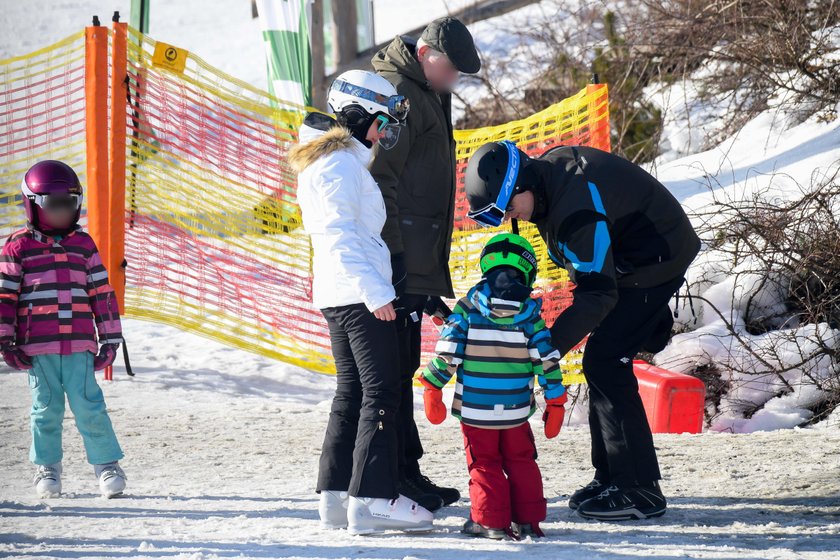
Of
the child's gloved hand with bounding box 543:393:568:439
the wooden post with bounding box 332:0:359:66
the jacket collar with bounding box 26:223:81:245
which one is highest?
the wooden post with bounding box 332:0:359:66

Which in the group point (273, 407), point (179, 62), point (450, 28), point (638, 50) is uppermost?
point (638, 50)

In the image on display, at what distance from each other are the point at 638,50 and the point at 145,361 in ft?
18.7

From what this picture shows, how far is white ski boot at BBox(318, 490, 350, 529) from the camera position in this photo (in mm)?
3955

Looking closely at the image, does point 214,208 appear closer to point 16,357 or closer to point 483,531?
point 16,357

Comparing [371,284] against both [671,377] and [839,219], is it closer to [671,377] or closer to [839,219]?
[671,377]

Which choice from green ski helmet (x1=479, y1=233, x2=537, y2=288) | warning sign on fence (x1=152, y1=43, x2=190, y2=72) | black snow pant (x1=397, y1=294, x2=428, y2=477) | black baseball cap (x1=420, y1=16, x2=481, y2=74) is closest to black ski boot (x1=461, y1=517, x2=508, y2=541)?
black snow pant (x1=397, y1=294, x2=428, y2=477)

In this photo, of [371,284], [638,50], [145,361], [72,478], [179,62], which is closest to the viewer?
[371,284]

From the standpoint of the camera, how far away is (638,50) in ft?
32.9

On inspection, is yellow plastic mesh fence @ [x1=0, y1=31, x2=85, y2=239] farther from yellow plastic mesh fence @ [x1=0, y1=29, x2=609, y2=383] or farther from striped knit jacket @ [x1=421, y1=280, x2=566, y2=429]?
striped knit jacket @ [x1=421, y1=280, x2=566, y2=429]

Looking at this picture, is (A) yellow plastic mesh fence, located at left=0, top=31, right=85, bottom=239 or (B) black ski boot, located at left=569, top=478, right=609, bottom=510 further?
(A) yellow plastic mesh fence, located at left=0, top=31, right=85, bottom=239

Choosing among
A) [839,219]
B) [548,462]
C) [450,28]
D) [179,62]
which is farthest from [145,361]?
[839,219]

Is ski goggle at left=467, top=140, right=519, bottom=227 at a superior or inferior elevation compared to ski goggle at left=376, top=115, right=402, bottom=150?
inferior

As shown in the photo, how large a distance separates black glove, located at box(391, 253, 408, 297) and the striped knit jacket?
357 mm

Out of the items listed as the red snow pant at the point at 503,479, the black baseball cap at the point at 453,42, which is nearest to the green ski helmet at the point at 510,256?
the red snow pant at the point at 503,479
